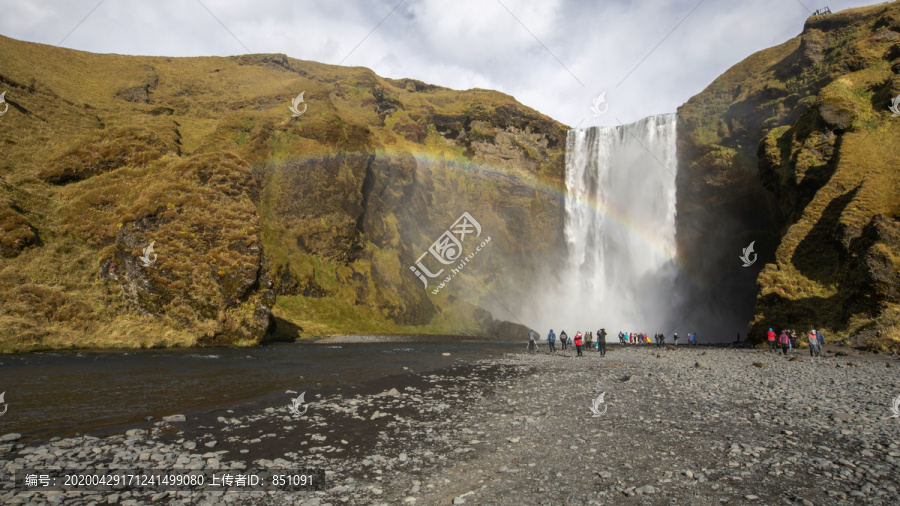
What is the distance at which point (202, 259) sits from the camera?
3098 cm

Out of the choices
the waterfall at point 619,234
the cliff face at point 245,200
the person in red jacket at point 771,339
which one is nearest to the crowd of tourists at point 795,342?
the person in red jacket at point 771,339

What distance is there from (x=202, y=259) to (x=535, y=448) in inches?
1213

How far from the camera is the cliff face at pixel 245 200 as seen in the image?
1115 inches

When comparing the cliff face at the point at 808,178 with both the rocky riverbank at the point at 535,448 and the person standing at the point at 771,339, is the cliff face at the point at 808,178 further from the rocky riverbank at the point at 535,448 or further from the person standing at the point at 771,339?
the rocky riverbank at the point at 535,448

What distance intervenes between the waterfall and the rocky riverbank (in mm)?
53658

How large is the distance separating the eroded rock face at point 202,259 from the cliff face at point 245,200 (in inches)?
4.8

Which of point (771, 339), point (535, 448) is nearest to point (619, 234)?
point (771, 339)

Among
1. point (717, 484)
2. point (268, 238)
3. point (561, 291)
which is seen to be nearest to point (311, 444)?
point (717, 484)

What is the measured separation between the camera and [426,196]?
2965 inches

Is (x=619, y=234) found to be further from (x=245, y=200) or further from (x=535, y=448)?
(x=535, y=448)

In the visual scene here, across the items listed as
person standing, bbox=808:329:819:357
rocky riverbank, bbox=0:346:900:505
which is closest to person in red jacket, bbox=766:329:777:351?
person standing, bbox=808:329:819:357

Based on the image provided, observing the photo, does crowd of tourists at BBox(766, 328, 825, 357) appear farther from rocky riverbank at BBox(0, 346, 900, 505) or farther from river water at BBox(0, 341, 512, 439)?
river water at BBox(0, 341, 512, 439)

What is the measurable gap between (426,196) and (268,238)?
3126 cm

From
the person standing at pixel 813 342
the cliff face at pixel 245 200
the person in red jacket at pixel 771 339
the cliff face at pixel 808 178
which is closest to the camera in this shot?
the person standing at pixel 813 342
